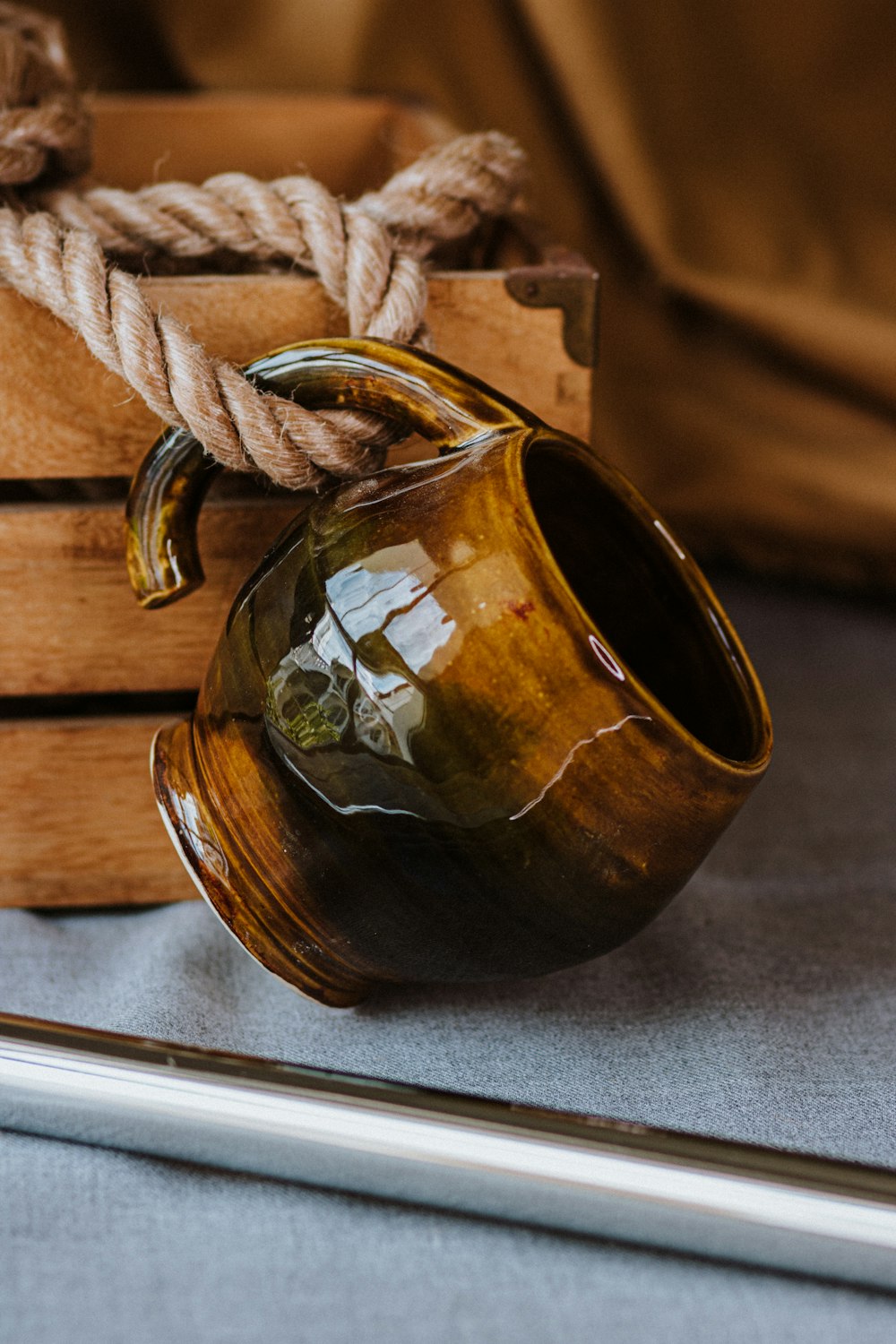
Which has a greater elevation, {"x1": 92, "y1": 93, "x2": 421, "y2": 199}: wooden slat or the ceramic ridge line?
{"x1": 92, "y1": 93, "x2": 421, "y2": 199}: wooden slat

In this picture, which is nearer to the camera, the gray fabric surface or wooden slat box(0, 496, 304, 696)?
the gray fabric surface

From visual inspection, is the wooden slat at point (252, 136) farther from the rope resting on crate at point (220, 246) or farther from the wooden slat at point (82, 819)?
the wooden slat at point (82, 819)

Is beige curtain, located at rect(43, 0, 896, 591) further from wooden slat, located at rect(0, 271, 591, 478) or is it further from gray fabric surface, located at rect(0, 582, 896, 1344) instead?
wooden slat, located at rect(0, 271, 591, 478)

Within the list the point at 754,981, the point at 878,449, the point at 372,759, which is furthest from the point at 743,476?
the point at 372,759

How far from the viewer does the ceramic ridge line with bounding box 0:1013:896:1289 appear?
1.03ft

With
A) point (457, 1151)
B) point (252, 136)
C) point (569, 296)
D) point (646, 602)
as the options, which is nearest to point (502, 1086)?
point (457, 1151)

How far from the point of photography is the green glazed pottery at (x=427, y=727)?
12.5 inches

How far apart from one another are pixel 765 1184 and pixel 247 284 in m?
0.33

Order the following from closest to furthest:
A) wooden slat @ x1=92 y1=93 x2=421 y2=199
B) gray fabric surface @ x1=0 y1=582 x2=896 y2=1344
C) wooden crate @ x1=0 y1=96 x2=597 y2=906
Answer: gray fabric surface @ x1=0 y1=582 x2=896 y2=1344 → wooden crate @ x1=0 y1=96 x2=597 y2=906 → wooden slat @ x1=92 y1=93 x2=421 y2=199

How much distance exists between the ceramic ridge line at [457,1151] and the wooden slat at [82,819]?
12 cm

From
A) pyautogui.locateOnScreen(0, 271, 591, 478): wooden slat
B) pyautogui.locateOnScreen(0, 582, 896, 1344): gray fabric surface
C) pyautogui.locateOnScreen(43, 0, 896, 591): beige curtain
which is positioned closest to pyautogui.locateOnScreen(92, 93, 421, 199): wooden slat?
pyautogui.locateOnScreen(43, 0, 896, 591): beige curtain

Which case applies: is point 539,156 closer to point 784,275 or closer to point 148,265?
point 784,275

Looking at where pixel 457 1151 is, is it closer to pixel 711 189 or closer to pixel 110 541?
pixel 110 541

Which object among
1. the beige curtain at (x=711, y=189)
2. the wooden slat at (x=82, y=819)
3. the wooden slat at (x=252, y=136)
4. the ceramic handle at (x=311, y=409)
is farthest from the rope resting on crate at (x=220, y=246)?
the beige curtain at (x=711, y=189)
